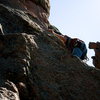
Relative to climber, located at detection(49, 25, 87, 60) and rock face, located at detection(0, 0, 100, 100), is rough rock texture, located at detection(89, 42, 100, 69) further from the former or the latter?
rock face, located at detection(0, 0, 100, 100)

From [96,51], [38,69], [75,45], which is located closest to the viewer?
[38,69]

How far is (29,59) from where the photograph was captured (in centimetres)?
1209

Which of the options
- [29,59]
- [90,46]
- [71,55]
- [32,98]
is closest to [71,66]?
[71,55]

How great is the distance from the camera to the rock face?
10883 mm

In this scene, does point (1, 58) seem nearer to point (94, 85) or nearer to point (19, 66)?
point (19, 66)

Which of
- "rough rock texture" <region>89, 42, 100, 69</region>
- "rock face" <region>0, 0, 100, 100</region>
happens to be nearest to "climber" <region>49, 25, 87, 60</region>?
"rock face" <region>0, 0, 100, 100</region>

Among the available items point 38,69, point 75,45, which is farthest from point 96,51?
point 38,69

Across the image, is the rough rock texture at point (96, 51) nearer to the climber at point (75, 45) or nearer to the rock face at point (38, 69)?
the climber at point (75, 45)

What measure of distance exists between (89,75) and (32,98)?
3.76 metres

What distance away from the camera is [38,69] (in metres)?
12.1

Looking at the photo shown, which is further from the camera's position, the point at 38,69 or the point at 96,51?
the point at 96,51

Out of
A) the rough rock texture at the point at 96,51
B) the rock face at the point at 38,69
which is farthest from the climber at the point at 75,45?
the rough rock texture at the point at 96,51

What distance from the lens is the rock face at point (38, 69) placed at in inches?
428

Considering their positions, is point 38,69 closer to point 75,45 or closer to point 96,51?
point 75,45
